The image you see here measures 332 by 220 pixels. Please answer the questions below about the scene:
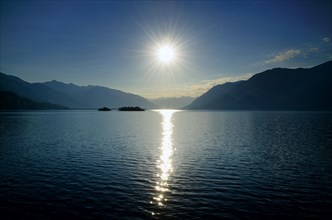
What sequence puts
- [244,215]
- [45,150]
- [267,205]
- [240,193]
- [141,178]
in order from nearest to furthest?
[244,215]
[267,205]
[240,193]
[141,178]
[45,150]

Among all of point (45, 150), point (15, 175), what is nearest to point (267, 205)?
point (15, 175)

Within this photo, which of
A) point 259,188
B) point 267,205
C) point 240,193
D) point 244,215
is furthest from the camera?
point 259,188

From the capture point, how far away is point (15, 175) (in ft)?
113

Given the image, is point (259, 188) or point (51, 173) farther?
point (51, 173)

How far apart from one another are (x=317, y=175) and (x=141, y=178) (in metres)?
26.9

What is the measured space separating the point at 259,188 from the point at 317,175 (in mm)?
12608

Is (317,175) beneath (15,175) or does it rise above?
above

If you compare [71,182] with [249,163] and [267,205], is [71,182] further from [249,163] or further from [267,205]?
[249,163]

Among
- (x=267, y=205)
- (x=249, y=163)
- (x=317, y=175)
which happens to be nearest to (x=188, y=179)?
(x=267, y=205)

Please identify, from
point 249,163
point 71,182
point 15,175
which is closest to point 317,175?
point 249,163

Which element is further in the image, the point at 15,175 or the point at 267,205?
the point at 15,175

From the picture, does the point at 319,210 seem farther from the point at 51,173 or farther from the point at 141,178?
the point at 51,173

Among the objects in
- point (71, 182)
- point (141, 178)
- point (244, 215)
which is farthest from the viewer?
point (141, 178)

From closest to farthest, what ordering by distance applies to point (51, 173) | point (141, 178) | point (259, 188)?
point (259, 188) → point (141, 178) → point (51, 173)
